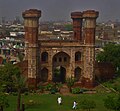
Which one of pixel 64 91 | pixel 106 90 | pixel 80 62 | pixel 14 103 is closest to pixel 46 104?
pixel 14 103

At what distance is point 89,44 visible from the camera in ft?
157

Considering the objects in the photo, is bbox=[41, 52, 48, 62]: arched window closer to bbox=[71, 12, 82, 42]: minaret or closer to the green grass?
bbox=[71, 12, 82, 42]: minaret

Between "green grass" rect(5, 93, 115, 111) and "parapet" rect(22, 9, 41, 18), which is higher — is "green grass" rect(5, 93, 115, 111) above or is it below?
below

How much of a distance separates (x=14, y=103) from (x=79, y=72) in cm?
1540

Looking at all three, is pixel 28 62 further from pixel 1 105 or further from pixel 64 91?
pixel 1 105

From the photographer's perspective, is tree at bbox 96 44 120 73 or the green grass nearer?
the green grass

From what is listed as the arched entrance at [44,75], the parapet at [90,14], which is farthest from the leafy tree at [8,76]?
the parapet at [90,14]

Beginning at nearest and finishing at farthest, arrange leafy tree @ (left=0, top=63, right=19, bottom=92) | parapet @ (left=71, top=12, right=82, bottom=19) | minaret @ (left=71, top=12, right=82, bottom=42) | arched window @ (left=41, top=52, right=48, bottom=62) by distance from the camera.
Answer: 1. leafy tree @ (left=0, top=63, right=19, bottom=92)
2. arched window @ (left=41, top=52, right=48, bottom=62)
3. parapet @ (left=71, top=12, right=82, bottom=19)
4. minaret @ (left=71, top=12, right=82, bottom=42)

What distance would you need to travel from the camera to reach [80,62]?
160 feet

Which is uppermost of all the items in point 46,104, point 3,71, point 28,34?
point 28,34

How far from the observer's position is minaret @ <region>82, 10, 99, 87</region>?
47.3 metres

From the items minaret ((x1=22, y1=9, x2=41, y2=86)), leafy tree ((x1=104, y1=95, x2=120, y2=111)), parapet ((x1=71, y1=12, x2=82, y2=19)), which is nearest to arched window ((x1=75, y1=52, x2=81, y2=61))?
minaret ((x1=22, y1=9, x2=41, y2=86))

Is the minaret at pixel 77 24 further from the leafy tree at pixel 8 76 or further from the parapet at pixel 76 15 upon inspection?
the leafy tree at pixel 8 76

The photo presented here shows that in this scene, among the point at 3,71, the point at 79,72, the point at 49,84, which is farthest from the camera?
the point at 79,72
